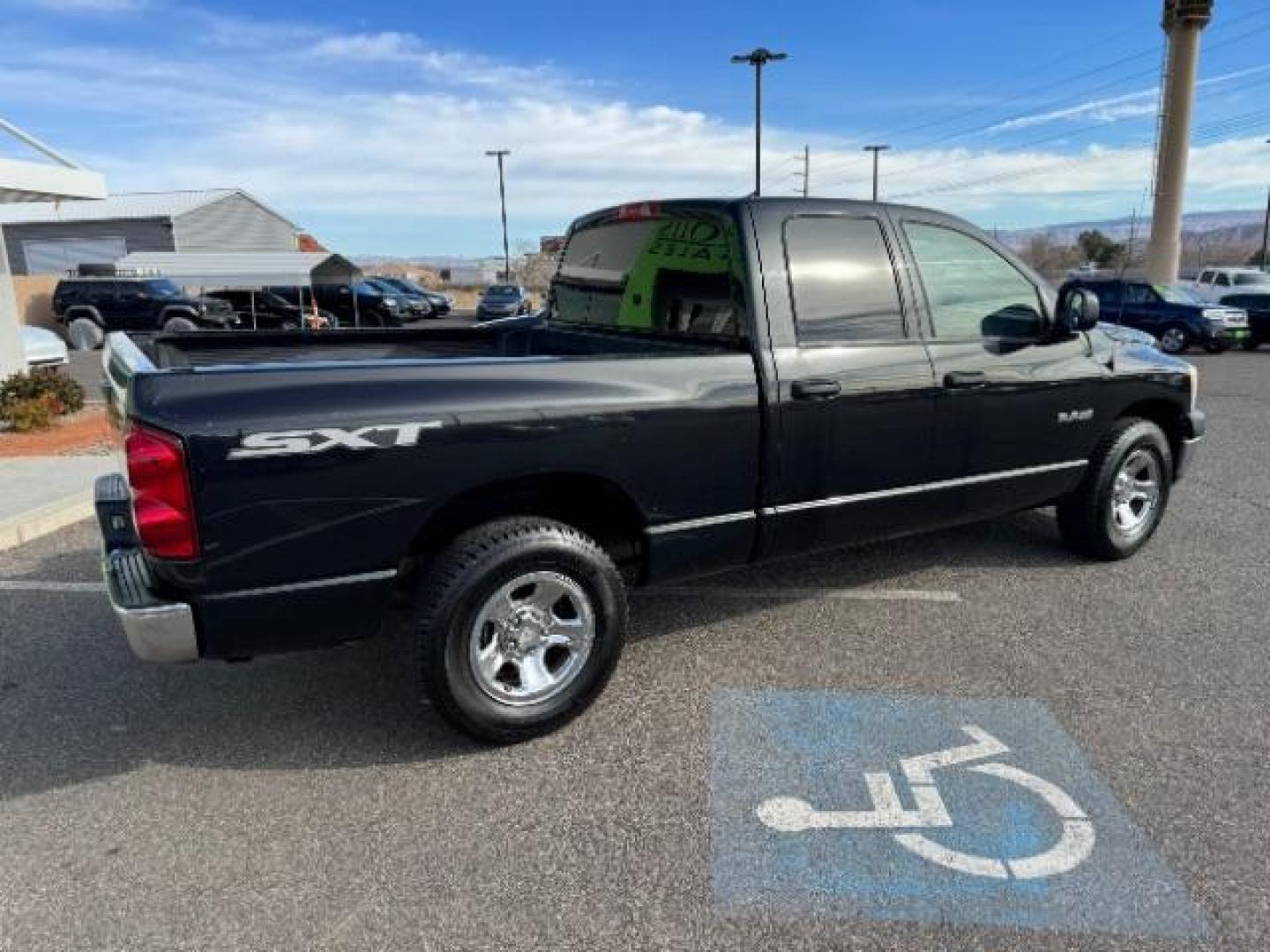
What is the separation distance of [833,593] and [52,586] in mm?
4210

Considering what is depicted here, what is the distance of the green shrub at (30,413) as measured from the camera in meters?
9.16

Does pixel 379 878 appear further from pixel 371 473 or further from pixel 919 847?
pixel 919 847

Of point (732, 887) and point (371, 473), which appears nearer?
point (732, 887)

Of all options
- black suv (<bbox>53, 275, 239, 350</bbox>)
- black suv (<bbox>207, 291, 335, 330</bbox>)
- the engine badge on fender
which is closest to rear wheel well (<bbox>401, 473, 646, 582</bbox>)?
the engine badge on fender

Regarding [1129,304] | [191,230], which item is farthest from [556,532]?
[191,230]

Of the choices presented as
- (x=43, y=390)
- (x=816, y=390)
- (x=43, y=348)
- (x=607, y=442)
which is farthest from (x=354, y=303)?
(x=607, y=442)

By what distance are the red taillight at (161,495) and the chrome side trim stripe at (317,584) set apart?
0.56ft

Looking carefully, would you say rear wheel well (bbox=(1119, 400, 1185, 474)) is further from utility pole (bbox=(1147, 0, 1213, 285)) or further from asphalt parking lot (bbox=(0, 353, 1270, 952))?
utility pole (bbox=(1147, 0, 1213, 285))

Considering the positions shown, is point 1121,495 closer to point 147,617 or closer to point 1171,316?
point 147,617

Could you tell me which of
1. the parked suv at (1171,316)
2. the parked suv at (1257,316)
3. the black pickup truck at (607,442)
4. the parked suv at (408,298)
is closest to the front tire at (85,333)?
the parked suv at (408,298)

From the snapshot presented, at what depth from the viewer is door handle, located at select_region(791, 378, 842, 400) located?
3.56 m

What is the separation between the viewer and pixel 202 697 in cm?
358

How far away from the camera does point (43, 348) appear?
45.7ft

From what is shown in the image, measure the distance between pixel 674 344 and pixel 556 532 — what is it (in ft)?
3.90
